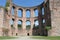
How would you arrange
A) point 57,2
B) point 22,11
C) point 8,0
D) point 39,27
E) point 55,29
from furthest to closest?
point 22,11
point 39,27
point 8,0
point 57,2
point 55,29

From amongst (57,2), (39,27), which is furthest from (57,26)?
(39,27)

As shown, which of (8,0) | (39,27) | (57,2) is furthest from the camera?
(39,27)

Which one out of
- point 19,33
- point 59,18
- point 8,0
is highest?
point 8,0

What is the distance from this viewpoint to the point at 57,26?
874 inches

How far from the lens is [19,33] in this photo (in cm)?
3241

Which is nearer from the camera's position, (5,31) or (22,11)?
(5,31)

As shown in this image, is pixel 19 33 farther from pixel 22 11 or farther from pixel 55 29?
pixel 55 29

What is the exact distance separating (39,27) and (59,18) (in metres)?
10.2

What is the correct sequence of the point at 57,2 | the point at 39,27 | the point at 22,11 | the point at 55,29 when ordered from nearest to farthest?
the point at 55,29, the point at 57,2, the point at 39,27, the point at 22,11

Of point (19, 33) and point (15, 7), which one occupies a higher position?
point (15, 7)

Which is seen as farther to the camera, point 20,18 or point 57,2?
point 20,18

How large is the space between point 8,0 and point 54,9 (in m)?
12.4

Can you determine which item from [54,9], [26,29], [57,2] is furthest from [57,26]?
[26,29]

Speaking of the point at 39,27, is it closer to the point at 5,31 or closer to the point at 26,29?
the point at 26,29
